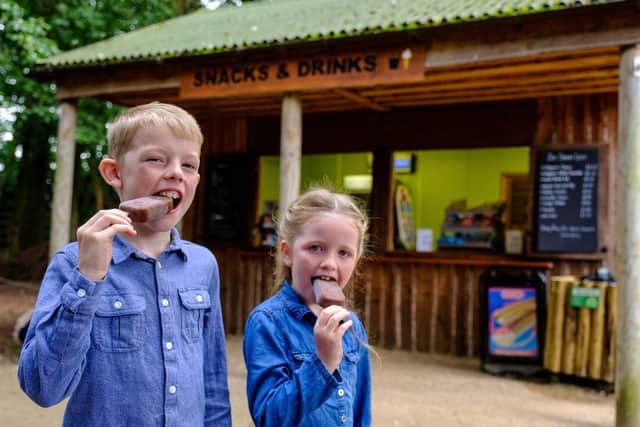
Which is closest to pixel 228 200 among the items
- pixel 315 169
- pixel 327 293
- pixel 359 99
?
pixel 315 169

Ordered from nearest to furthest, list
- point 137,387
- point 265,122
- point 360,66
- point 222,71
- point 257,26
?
1. point 137,387
2. point 360,66
3. point 222,71
4. point 257,26
5. point 265,122

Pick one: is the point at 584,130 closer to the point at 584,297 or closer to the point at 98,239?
the point at 584,297

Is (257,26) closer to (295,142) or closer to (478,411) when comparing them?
(295,142)

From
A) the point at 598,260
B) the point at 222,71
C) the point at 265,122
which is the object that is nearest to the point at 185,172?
the point at 222,71

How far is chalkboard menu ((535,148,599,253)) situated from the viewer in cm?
756

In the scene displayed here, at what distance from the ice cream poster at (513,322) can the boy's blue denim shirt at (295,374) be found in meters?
5.78

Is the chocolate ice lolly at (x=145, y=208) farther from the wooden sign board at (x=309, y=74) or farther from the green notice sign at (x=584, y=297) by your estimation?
the green notice sign at (x=584, y=297)

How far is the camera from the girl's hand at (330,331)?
1490 millimetres

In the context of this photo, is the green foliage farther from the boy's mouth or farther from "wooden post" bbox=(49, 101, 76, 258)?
the boy's mouth

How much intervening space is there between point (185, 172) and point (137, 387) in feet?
1.99

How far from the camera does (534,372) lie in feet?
23.6

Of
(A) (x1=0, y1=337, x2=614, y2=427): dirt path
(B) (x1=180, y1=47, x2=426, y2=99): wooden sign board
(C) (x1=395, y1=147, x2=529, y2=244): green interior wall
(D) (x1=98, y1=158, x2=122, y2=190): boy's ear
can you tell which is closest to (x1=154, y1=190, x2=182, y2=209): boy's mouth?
(D) (x1=98, y1=158, x2=122, y2=190): boy's ear

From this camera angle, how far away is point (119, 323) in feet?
5.60

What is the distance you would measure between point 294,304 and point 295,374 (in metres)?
0.31
